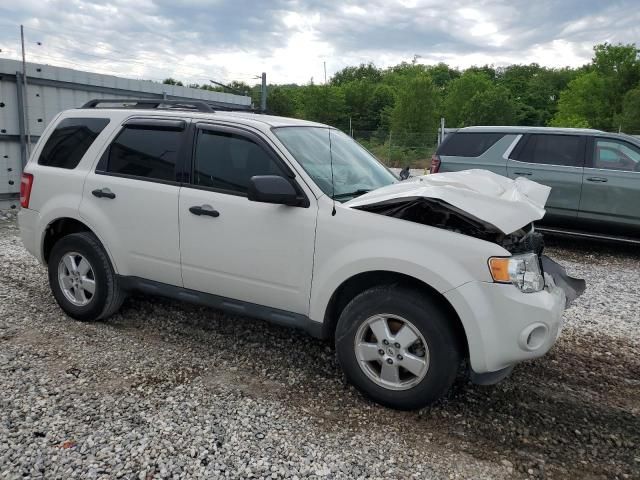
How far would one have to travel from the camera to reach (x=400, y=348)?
3.05 meters

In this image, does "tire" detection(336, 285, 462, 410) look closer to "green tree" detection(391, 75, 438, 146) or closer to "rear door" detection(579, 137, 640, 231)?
"rear door" detection(579, 137, 640, 231)

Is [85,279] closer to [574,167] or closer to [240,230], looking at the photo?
[240,230]

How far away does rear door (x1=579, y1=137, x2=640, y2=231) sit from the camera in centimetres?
732

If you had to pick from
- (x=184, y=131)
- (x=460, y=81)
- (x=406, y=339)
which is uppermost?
(x=460, y=81)

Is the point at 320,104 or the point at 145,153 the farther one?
the point at 320,104

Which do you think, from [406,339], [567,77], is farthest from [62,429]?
[567,77]

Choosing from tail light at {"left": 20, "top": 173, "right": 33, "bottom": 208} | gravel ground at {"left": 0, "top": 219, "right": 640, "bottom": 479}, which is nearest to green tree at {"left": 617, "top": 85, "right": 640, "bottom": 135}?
gravel ground at {"left": 0, "top": 219, "right": 640, "bottom": 479}

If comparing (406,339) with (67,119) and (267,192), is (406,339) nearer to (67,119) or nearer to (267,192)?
(267,192)

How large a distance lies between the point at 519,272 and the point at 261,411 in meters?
1.76

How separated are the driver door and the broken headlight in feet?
3.76

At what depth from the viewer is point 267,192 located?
3201 mm

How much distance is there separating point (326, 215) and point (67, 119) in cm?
278

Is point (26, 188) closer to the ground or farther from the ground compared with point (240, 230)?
farther from the ground

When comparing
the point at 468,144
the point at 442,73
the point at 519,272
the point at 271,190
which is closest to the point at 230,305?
the point at 271,190
